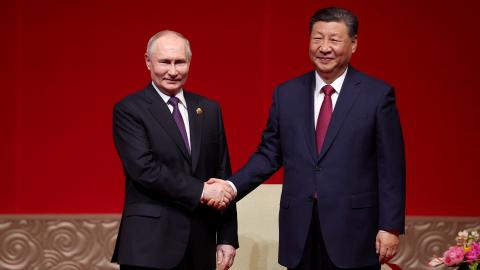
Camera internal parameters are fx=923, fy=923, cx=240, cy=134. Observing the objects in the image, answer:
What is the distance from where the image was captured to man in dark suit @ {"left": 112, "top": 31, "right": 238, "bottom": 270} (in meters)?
2.73

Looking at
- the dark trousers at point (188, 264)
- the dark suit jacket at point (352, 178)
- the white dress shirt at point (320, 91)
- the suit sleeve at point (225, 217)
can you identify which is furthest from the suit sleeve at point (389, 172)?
the dark trousers at point (188, 264)

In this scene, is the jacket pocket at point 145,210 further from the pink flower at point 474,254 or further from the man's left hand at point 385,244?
the pink flower at point 474,254

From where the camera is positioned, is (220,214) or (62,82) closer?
(220,214)

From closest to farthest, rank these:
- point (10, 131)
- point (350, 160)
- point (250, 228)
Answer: point (350, 160), point (250, 228), point (10, 131)

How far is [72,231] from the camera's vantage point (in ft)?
14.4

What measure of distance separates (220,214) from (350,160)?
0.45m

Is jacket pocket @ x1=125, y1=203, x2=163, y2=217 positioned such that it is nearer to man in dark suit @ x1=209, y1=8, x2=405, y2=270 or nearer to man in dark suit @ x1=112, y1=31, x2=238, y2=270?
man in dark suit @ x1=112, y1=31, x2=238, y2=270

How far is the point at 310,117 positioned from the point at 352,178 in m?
0.23

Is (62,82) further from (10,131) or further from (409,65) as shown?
(409,65)

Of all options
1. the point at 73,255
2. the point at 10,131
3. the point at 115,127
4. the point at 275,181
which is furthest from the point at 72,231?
the point at 115,127

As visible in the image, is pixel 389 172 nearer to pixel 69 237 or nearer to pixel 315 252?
pixel 315 252

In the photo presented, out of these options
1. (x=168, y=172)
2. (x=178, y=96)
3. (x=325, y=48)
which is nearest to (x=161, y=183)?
(x=168, y=172)

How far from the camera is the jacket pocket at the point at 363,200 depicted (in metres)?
2.75

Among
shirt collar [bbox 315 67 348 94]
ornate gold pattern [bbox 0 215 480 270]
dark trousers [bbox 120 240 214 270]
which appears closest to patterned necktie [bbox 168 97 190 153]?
dark trousers [bbox 120 240 214 270]
